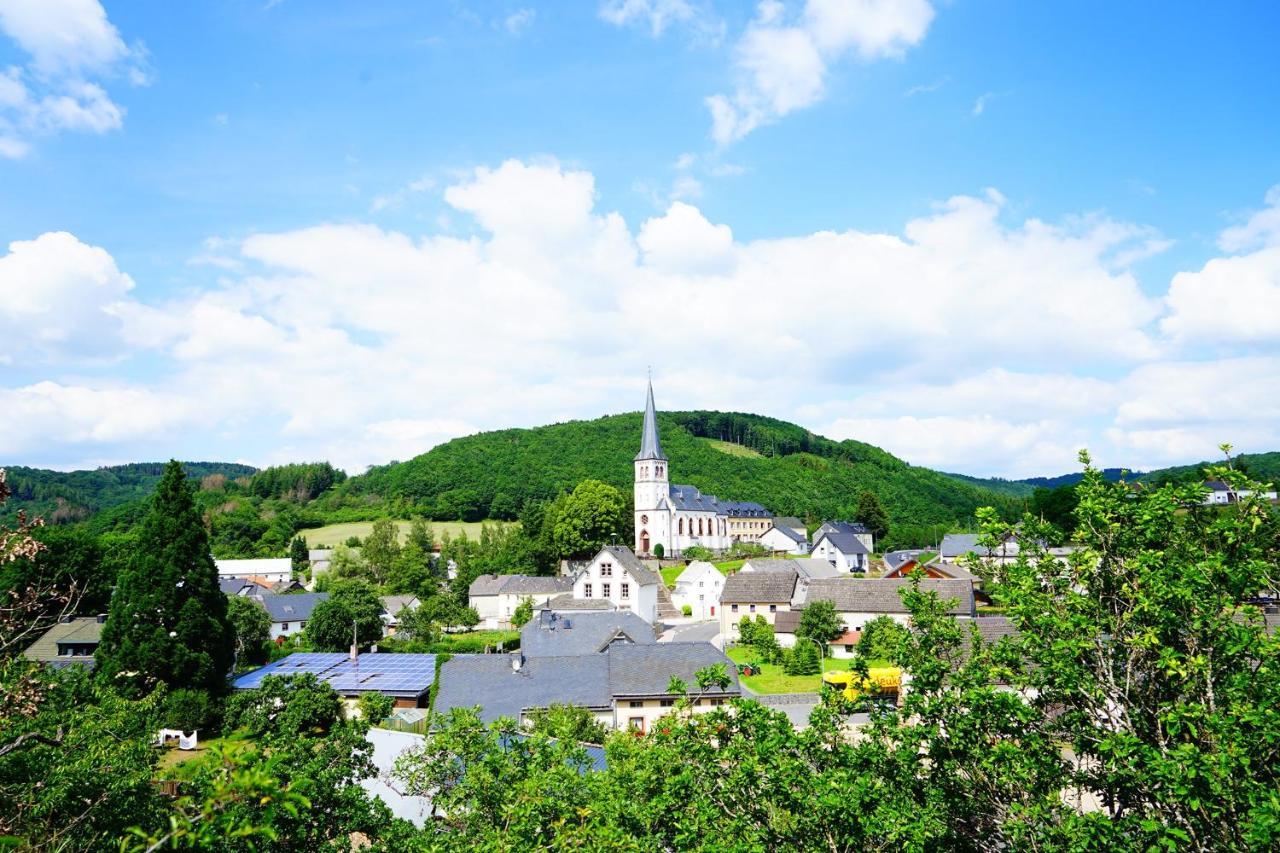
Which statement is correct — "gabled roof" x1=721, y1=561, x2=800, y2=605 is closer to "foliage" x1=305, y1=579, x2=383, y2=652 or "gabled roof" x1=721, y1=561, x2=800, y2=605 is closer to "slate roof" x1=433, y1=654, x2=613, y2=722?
"slate roof" x1=433, y1=654, x2=613, y2=722

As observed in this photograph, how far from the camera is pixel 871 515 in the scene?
103 m

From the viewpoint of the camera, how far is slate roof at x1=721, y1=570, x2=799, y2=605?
2058 inches

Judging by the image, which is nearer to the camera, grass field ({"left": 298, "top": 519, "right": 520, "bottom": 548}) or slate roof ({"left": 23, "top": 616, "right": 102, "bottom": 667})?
slate roof ({"left": 23, "top": 616, "right": 102, "bottom": 667})

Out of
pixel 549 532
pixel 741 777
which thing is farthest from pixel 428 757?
pixel 549 532

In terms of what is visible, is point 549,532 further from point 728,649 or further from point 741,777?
point 741,777

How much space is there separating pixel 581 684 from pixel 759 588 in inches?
952

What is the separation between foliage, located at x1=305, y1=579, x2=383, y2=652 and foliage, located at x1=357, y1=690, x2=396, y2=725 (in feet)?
50.5

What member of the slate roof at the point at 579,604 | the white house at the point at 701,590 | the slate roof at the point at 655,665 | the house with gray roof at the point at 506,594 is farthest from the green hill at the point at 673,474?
the slate roof at the point at 655,665

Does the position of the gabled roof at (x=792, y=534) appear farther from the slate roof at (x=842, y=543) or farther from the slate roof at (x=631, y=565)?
the slate roof at (x=631, y=565)

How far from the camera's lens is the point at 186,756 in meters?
29.6

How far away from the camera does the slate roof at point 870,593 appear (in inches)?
1812

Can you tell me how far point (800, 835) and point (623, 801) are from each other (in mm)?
2814

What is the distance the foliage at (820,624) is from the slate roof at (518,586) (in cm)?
2498

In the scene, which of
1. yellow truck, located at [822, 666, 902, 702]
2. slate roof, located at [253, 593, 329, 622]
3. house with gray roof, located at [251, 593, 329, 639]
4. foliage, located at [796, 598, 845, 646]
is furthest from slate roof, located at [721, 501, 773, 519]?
yellow truck, located at [822, 666, 902, 702]
